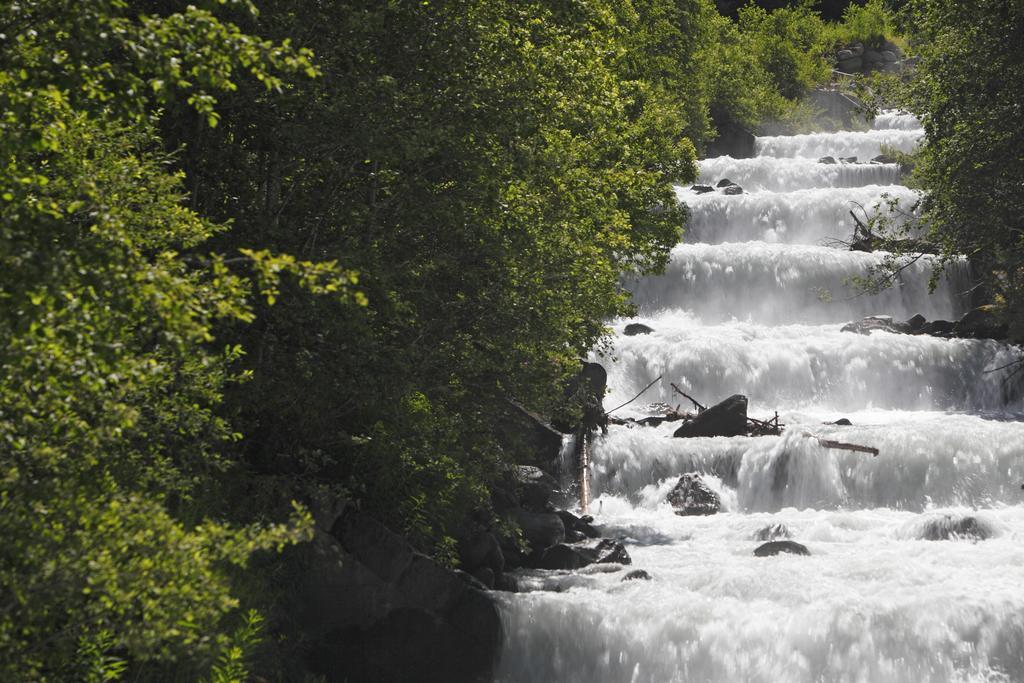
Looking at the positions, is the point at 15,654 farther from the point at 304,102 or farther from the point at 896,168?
the point at 896,168

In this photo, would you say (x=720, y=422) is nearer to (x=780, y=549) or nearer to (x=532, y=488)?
(x=532, y=488)

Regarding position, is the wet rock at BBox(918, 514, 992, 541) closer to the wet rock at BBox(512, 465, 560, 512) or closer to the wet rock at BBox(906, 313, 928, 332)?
the wet rock at BBox(512, 465, 560, 512)

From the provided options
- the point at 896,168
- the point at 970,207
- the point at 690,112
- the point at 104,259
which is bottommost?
the point at 104,259

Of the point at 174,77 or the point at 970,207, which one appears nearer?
the point at 174,77

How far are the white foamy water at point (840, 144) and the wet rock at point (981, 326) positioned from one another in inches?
832

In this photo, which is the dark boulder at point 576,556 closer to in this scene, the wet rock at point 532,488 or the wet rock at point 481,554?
the wet rock at point 481,554

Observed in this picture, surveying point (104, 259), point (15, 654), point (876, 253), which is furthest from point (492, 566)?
point (876, 253)

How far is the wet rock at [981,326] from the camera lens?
31969 millimetres

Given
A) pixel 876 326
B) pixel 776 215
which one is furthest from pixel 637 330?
pixel 776 215

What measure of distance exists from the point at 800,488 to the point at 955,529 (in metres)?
4.58

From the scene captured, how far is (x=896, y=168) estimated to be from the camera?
4578 cm

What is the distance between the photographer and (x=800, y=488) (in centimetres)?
2344

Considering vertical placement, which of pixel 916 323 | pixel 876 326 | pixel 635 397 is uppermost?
pixel 916 323

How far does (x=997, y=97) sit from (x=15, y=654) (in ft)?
71.7
